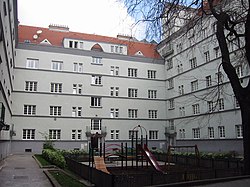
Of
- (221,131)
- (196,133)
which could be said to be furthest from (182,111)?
(221,131)

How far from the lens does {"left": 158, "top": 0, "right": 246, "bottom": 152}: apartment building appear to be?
1184 inches

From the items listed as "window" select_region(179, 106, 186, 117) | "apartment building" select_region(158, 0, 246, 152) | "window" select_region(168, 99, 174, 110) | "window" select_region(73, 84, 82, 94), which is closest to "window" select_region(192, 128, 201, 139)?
"apartment building" select_region(158, 0, 246, 152)

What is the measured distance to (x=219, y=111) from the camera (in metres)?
32.8

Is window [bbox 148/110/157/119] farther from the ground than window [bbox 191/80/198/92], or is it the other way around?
window [bbox 191/80/198/92]

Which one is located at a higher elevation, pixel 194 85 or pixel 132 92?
pixel 194 85

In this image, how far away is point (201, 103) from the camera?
36.6 metres

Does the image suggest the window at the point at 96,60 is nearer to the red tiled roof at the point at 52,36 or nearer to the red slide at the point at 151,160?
the red tiled roof at the point at 52,36

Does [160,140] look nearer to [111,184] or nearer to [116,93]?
[116,93]

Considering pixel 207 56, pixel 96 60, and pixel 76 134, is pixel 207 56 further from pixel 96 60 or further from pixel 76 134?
pixel 76 134

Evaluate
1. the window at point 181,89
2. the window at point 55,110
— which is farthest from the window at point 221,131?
the window at point 55,110

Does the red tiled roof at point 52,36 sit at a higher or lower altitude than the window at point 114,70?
higher

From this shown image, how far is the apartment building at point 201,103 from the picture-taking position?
30.1 metres

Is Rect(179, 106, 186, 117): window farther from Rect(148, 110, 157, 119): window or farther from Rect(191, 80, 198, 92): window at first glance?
Rect(148, 110, 157, 119): window

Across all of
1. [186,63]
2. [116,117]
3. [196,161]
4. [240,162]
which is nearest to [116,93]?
[116,117]
